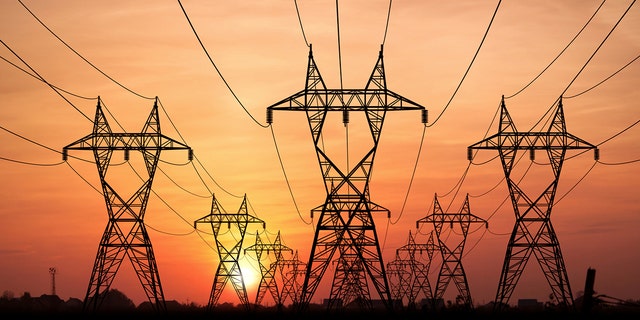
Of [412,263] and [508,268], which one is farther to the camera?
[412,263]

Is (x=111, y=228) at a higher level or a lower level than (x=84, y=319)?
higher

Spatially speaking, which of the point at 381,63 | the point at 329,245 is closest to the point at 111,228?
the point at 329,245

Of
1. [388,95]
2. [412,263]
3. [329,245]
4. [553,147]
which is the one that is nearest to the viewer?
[388,95]

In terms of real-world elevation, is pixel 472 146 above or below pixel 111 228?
above

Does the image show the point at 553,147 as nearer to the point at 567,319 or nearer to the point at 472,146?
the point at 472,146

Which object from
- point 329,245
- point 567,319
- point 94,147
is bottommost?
point 567,319

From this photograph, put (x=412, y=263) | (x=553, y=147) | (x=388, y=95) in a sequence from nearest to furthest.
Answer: (x=388, y=95), (x=553, y=147), (x=412, y=263)

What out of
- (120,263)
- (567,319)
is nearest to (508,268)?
(567,319)

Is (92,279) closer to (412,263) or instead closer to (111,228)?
(111,228)

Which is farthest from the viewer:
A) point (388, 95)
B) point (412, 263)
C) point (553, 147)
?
point (412, 263)
